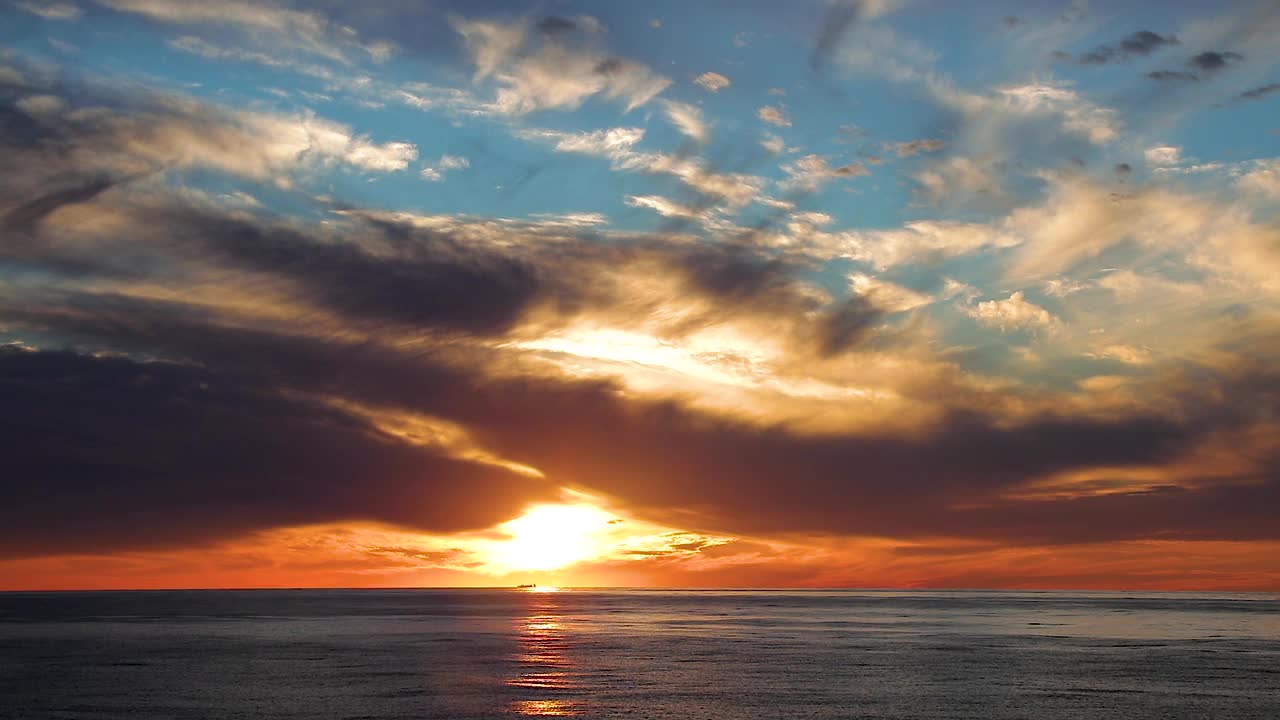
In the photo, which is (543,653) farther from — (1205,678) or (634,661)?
(1205,678)

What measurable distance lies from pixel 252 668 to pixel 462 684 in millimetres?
20928

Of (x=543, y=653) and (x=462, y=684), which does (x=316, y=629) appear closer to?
(x=543, y=653)

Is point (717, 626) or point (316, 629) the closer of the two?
point (316, 629)

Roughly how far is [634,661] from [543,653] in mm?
13077

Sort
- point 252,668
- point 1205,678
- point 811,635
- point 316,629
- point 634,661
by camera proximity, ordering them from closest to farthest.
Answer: point 1205,678 < point 252,668 < point 634,661 < point 811,635 < point 316,629

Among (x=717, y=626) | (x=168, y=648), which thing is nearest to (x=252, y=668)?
(x=168, y=648)

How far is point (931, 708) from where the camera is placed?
55969mm

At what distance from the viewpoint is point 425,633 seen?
133 meters

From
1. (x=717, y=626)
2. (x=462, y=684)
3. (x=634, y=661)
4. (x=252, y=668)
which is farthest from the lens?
(x=717, y=626)

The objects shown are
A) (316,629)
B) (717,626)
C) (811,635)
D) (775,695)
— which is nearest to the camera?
(775,695)

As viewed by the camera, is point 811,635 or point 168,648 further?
point 811,635

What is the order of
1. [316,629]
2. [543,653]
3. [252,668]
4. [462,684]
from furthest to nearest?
[316,629] → [543,653] → [252,668] → [462,684]

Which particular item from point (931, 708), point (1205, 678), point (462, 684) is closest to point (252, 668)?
point (462, 684)

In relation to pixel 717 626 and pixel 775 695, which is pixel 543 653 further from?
pixel 717 626
